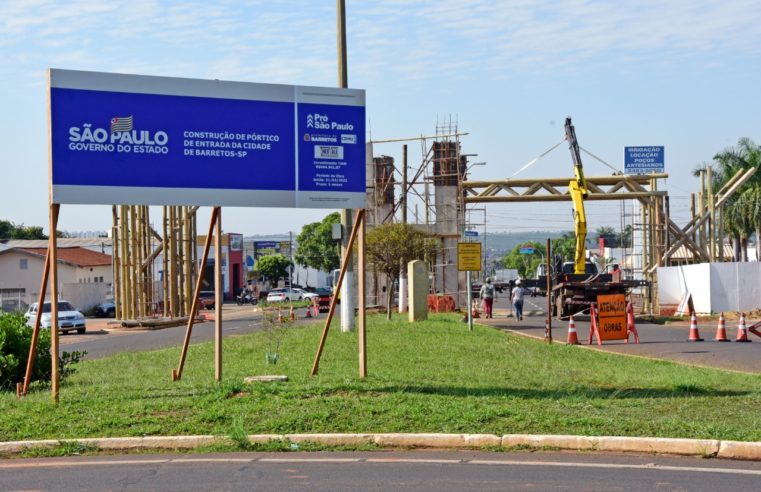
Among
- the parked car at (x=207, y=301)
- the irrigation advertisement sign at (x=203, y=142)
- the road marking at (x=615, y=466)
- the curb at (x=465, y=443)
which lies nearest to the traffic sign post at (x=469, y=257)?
the irrigation advertisement sign at (x=203, y=142)

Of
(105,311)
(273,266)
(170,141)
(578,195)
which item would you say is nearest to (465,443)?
(170,141)

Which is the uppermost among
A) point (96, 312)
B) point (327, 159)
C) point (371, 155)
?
point (371, 155)

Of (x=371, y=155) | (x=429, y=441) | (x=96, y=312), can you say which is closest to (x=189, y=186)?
(x=429, y=441)

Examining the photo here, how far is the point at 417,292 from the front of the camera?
1270 inches

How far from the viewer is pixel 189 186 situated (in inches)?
563

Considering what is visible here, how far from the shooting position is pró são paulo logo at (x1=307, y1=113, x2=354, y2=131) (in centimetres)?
1498

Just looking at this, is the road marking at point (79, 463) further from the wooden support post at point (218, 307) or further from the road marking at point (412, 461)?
the wooden support post at point (218, 307)

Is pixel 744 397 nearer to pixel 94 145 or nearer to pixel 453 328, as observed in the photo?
pixel 94 145

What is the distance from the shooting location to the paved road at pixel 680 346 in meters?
21.1

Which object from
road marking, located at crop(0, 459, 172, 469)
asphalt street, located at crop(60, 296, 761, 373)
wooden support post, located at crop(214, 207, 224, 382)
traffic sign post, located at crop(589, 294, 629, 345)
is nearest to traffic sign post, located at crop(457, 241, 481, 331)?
asphalt street, located at crop(60, 296, 761, 373)

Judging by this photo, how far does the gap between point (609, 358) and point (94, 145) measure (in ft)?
39.8

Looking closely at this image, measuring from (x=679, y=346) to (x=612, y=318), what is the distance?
1.91 m

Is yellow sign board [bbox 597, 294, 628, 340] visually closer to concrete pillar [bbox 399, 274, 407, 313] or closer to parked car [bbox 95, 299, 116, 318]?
concrete pillar [bbox 399, 274, 407, 313]

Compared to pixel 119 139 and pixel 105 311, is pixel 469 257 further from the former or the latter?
pixel 105 311
